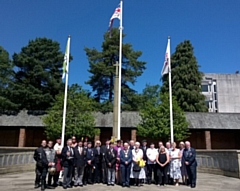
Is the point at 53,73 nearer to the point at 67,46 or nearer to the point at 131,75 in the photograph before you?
the point at 131,75

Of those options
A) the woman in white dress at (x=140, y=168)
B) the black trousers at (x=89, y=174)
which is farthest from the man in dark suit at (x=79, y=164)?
the woman in white dress at (x=140, y=168)

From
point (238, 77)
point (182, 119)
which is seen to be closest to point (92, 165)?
point (182, 119)

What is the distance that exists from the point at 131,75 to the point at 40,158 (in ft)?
98.8

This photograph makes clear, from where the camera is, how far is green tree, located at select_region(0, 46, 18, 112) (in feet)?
105

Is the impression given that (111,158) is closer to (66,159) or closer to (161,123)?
(66,159)

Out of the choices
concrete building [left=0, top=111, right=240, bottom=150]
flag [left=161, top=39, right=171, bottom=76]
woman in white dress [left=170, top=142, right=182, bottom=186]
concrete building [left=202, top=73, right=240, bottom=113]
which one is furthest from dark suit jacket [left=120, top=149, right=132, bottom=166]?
concrete building [left=202, top=73, right=240, bottom=113]

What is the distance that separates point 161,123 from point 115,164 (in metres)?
15.1

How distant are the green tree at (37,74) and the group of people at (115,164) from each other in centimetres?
2548

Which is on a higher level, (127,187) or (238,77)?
(238,77)

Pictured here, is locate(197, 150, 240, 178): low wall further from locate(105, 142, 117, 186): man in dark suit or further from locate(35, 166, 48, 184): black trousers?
locate(35, 166, 48, 184): black trousers

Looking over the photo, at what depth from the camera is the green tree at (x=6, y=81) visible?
3197 centimetres

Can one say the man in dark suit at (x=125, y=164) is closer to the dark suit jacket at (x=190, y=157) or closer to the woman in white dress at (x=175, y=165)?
the woman in white dress at (x=175, y=165)

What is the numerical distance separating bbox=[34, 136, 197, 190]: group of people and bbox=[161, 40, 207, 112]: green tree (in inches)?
1050

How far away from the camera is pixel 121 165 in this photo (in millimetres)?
9828
